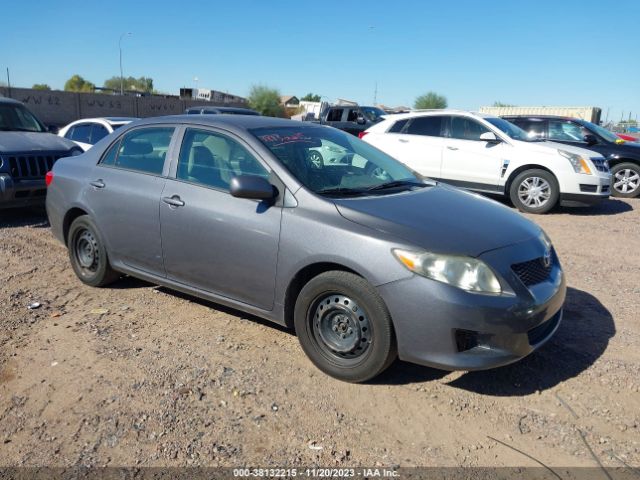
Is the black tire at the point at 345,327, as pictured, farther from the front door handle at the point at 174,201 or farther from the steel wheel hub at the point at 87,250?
the steel wheel hub at the point at 87,250

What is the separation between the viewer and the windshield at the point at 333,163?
12.5ft

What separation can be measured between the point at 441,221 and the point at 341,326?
3.04ft

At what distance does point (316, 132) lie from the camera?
4453 mm

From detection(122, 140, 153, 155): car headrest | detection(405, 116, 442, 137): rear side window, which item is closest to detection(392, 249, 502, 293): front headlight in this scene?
detection(122, 140, 153, 155): car headrest

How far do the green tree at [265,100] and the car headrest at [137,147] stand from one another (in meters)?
57.3

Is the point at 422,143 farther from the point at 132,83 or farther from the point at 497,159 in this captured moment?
the point at 132,83

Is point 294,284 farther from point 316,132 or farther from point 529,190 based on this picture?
point 529,190

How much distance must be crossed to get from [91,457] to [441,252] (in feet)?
7.11

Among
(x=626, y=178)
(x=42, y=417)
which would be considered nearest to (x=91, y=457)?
(x=42, y=417)

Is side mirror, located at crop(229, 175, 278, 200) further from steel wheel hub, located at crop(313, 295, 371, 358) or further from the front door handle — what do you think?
steel wheel hub, located at crop(313, 295, 371, 358)

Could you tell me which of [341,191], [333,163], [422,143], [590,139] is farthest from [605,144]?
[341,191]

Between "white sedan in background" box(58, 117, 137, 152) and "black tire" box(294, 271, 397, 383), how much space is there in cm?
750

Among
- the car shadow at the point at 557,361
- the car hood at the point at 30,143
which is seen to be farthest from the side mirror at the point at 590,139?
the car hood at the point at 30,143

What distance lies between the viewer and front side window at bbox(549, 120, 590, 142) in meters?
11.3
